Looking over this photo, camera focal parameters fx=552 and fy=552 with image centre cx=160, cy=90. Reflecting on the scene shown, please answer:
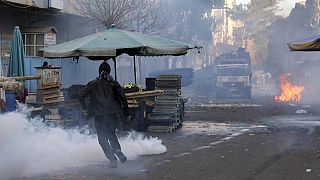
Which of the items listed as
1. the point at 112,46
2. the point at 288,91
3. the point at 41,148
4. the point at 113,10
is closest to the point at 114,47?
Answer: the point at 112,46

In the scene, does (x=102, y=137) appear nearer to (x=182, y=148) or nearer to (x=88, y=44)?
(x=182, y=148)

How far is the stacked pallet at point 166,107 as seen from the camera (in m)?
15.1

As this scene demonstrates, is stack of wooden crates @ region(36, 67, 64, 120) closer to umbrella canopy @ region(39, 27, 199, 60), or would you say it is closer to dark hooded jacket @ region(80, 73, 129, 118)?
umbrella canopy @ region(39, 27, 199, 60)

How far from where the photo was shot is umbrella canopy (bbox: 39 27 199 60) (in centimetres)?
1322

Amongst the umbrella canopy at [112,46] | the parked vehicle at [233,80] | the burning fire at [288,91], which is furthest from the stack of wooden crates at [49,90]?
the parked vehicle at [233,80]

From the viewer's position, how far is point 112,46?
13.2m

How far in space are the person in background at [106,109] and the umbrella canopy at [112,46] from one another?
3.84 meters

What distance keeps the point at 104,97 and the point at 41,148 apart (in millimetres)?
1390

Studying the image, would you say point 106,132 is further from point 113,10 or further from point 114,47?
point 113,10

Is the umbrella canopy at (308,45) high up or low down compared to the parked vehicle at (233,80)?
up

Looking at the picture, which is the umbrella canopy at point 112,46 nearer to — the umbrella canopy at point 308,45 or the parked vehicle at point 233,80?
the umbrella canopy at point 308,45

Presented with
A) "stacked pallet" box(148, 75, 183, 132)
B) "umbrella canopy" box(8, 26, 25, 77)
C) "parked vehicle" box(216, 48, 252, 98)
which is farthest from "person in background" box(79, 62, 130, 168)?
"parked vehicle" box(216, 48, 252, 98)

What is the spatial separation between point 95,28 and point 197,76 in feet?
53.6

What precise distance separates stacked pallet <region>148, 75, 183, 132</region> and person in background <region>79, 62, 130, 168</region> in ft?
18.7
